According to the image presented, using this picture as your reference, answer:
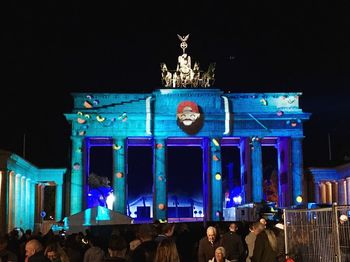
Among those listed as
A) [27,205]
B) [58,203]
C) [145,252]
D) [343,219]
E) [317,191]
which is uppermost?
[317,191]

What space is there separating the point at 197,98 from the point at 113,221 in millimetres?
35240

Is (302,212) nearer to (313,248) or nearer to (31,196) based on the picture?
(313,248)

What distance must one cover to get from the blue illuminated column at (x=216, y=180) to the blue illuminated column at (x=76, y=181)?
13.8 m

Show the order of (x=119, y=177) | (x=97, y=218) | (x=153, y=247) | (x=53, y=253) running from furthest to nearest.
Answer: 1. (x=119, y=177)
2. (x=97, y=218)
3. (x=53, y=253)
4. (x=153, y=247)

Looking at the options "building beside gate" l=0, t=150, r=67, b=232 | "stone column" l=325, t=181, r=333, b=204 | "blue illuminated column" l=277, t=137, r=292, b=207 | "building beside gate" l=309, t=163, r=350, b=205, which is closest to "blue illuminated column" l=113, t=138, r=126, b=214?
"building beside gate" l=0, t=150, r=67, b=232

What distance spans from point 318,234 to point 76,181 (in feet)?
170

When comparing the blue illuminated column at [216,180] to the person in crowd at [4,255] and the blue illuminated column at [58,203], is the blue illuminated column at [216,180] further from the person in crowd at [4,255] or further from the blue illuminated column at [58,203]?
the person in crowd at [4,255]

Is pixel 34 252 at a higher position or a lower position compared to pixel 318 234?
lower

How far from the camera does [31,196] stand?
63906mm

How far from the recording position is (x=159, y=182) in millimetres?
64062

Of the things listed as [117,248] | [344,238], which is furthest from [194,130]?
[117,248]

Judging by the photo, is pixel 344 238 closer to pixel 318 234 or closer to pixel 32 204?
pixel 318 234

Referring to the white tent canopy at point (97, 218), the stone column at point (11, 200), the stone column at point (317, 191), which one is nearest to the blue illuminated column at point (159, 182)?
the stone column at point (11, 200)

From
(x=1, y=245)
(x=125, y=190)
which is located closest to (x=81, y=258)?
(x=1, y=245)
